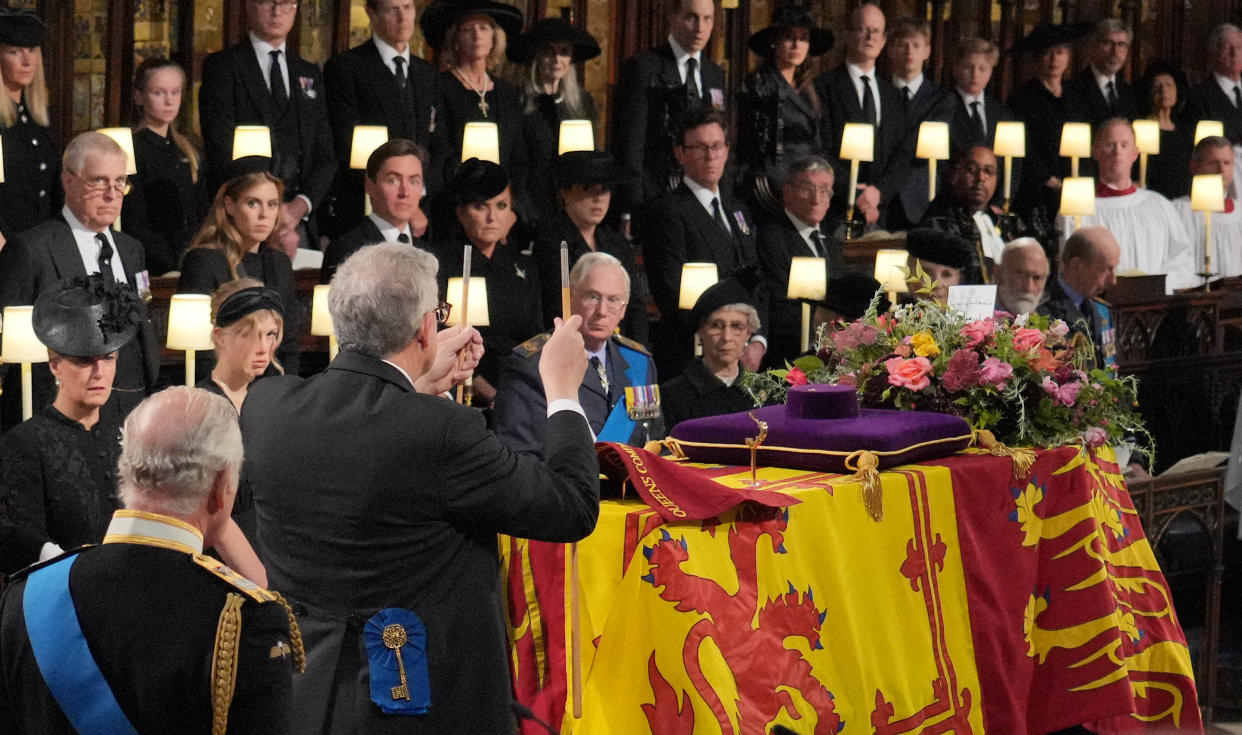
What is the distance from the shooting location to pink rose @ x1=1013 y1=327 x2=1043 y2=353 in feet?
13.6

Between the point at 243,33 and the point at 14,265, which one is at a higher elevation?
the point at 243,33

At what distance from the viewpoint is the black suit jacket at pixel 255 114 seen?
6.59 meters

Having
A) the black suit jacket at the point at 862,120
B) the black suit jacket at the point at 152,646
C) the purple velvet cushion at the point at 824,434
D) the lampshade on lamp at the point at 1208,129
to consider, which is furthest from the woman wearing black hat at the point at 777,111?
the black suit jacket at the point at 152,646

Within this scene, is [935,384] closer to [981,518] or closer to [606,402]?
[981,518]

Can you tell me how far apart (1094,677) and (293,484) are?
2041 millimetres

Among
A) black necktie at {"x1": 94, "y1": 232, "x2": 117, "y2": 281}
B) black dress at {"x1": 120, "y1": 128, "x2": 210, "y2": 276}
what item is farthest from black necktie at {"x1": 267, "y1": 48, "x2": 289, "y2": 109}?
black necktie at {"x1": 94, "y1": 232, "x2": 117, "y2": 281}

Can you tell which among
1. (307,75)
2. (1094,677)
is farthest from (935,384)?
(307,75)

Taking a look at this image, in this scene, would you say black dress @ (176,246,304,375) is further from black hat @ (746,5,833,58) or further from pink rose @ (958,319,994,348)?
black hat @ (746,5,833,58)

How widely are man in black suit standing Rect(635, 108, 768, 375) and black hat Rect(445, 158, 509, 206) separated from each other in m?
0.85

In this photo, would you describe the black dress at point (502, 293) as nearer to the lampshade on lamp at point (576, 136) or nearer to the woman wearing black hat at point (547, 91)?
the lampshade on lamp at point (576, 136)

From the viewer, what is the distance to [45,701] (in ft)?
6.85

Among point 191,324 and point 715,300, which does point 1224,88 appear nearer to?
point 715,300

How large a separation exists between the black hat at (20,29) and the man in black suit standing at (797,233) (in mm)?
2828

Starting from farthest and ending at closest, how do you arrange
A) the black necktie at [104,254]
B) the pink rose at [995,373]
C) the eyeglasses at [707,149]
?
the eyeglasses at [707,149], the black necktie at [104,254], the pink rose at [995,373]
